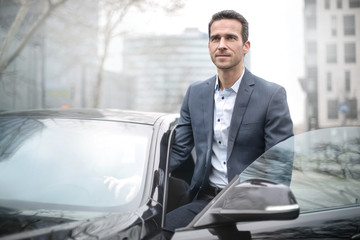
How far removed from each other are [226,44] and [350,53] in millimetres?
48209

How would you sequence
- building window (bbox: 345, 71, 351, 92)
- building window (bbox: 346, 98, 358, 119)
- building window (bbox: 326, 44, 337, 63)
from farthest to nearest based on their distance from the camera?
building window (bbox: 326, 44, 337, 63), building window (bbox: 345, 71, 351, 92), building window (bbox: 346, 98, 358, 119)

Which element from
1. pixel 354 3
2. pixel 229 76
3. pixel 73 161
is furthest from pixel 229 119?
pixel 354 3

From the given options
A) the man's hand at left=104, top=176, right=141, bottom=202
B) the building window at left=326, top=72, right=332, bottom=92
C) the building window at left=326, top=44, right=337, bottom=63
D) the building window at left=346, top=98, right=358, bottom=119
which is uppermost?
the building window at left=326, top=44, right=337, bottom=63

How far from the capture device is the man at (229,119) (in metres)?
2.18

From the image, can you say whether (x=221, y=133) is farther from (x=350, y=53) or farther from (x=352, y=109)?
(x=350, y=53)

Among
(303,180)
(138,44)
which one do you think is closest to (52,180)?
(303,180)

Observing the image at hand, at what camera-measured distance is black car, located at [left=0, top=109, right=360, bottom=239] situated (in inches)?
50.7

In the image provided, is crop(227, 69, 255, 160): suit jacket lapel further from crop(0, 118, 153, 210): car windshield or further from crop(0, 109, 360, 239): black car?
crop(0, 118, 153, 210): car windshield

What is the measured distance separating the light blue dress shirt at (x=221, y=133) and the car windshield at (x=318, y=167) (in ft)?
2.31

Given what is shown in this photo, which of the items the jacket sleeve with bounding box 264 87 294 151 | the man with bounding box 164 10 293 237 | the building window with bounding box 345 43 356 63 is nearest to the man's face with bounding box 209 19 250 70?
the man with bounding box 164 10 293 237

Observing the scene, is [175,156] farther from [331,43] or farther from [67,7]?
[331,43]

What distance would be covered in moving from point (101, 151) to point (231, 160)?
73cm

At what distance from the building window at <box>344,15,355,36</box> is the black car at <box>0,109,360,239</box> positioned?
1931 inches

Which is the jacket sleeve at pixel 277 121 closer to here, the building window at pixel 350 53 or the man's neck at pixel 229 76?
the man's neck at pixel 229 76
